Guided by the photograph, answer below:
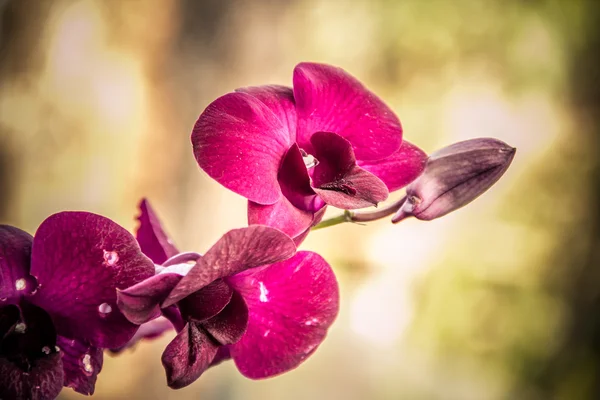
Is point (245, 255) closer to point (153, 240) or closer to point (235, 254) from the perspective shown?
point (235, 254)

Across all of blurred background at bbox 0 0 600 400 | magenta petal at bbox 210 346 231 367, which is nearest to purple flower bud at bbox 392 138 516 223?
magenta petal at bbox 210 346 231 367

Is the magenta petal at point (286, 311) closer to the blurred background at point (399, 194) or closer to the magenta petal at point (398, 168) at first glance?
the magenta petal at point (398, 168)

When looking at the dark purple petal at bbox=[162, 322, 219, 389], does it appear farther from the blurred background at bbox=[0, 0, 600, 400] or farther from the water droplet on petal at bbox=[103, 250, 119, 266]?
the blurred background at bbox=[0, 0, 600, 400]

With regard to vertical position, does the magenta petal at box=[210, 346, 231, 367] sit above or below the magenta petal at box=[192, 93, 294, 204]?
below

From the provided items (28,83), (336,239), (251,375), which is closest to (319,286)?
(251,375)

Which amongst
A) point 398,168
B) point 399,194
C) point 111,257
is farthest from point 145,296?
point 399,194

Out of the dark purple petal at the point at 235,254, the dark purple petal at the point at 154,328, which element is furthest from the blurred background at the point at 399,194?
the dark purple petal at the point at 235,254
